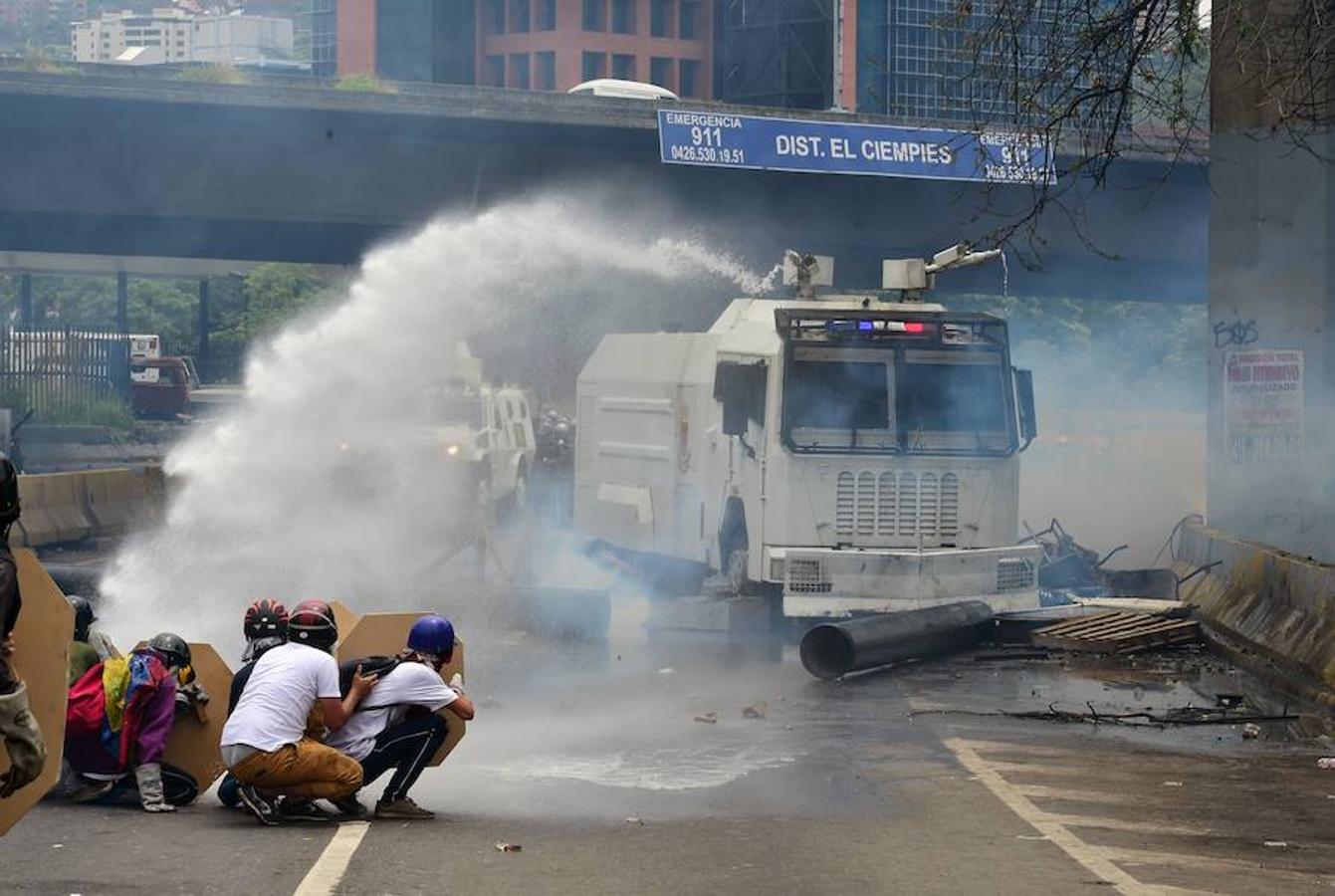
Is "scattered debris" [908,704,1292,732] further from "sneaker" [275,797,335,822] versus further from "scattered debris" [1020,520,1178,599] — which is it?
"sneaker" [275,797,335,822]

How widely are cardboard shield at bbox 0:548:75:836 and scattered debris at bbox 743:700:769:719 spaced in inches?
296

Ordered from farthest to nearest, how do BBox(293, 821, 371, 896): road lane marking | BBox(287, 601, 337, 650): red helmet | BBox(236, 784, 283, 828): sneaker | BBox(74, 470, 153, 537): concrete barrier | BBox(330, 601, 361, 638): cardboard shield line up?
BBox(74, 470, 153, 537): concrete barrier
BBox(330, 601, 361, 638): cardboard shield
BBox(287, 601, 337, 650): red helmet
BBox(236, 784, 283, 828): sneaker
BBox(293, 821, 371, 896): road lane marking

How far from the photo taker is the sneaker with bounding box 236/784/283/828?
927 cm

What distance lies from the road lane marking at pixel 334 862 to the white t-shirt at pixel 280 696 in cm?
49

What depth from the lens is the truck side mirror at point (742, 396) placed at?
58.9ft

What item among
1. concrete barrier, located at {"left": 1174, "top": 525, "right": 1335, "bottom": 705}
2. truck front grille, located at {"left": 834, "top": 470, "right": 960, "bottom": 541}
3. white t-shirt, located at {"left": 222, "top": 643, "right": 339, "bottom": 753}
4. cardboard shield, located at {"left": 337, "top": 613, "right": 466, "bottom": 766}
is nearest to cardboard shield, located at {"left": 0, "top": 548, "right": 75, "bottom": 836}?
white t-shirt, located at {"left": 222, "top": 643, "right": 339, "bottom": 753}

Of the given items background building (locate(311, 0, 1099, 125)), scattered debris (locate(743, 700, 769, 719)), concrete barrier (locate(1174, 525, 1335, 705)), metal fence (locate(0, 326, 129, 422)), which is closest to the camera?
scattered debris (locate(743, 700, 769, 719))

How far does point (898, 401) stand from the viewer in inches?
702

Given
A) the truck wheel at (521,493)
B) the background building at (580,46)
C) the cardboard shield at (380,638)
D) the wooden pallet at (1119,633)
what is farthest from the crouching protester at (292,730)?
the background building at (580,46)

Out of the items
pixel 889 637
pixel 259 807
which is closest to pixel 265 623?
pixel 259 807

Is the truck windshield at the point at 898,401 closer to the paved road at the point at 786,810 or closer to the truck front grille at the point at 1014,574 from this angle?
the truck front grille at the point at 1014,574

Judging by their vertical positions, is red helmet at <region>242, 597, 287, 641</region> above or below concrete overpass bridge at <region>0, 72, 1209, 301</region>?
below

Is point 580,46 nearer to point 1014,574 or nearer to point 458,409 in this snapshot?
point 458,409

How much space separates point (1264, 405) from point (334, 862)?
39.4ft
